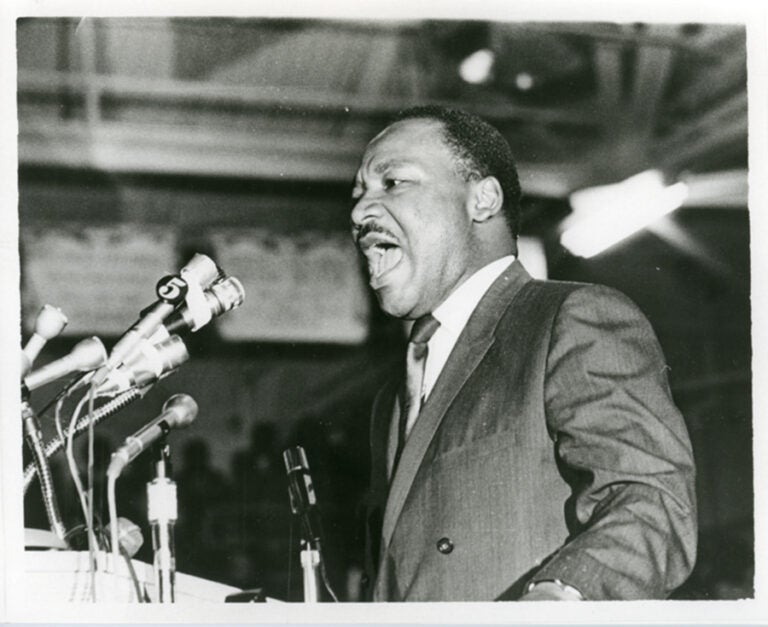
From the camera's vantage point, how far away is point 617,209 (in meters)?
1.92

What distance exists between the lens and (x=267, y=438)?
6.05ft

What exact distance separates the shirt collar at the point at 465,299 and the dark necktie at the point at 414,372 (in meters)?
0.02

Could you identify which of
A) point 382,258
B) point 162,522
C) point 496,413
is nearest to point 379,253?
point 382,258

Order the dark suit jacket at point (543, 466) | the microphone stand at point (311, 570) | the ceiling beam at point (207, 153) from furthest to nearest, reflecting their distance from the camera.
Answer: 1. the ceiling beam at point (207, 153)
2. the microphone stand at point (311, 570)
3. the dark suit jacket at point (543, 466)

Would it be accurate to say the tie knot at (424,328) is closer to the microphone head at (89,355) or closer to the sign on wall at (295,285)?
the sign on wall at (295,285)

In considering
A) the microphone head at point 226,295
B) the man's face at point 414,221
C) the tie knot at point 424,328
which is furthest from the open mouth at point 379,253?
the microphone head at point 226,295

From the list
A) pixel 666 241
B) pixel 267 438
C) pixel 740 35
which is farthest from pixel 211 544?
pixel 740 35

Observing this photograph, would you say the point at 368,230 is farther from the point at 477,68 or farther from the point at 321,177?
the point at 477,68

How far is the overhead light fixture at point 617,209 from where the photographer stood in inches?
75.0

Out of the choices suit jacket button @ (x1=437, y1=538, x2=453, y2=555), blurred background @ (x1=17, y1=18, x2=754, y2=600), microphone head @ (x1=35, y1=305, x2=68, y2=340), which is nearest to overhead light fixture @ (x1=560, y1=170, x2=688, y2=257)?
blurred background @ (x1=17, y1=18, x2=754, y2=600)

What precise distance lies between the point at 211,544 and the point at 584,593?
0.67 metres

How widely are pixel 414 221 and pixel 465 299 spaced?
173mm

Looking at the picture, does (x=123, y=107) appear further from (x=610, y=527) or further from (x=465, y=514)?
(x=610, y=527)

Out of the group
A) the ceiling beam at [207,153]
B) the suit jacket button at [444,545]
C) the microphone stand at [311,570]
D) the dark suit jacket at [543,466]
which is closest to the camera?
the dark suit jacket at [543,466]
